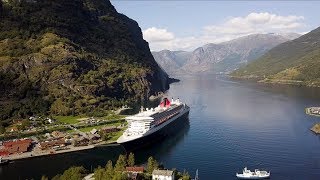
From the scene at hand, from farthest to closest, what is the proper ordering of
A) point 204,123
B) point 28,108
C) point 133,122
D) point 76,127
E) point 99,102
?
point 99,102 → point 28,108 → point 204,123 → point 76,127 → point 133,122

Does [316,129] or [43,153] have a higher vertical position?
[316,129]

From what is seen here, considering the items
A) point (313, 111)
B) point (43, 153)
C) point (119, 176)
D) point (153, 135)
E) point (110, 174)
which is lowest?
point (43, 153)

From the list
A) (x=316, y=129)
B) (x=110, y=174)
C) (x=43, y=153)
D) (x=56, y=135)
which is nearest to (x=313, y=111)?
(x=316, y=129)

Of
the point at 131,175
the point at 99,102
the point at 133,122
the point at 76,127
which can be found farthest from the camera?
the point at 99,102

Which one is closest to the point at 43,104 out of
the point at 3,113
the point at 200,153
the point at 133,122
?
the point at 3,113

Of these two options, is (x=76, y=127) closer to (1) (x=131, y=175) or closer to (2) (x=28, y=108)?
(2) (x=28, y=108)

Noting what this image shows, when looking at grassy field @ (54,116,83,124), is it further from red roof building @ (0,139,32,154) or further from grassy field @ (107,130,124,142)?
red roof building @ (0,139,32,154)

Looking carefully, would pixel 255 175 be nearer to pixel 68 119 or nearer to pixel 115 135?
pixel 115 135
